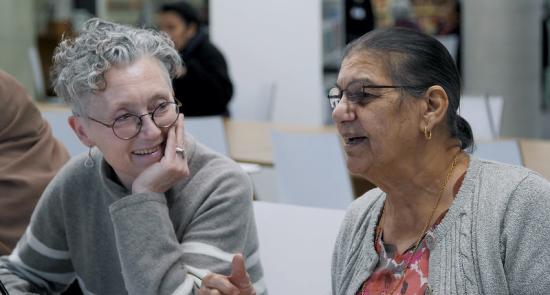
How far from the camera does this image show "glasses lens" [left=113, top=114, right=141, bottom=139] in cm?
202

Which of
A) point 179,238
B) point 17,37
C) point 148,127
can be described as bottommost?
point 17,37

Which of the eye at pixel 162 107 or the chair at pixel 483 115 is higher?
the eye at pixel 162 107

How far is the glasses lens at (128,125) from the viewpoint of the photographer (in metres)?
2.02

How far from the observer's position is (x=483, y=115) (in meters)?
4.84

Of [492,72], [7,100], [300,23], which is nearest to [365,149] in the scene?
[7,100]

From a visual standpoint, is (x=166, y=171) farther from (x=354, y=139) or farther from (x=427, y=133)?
(x=427, y=133)

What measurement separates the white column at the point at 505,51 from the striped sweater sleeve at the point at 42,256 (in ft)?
20.7

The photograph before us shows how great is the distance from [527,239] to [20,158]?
5.53 feet

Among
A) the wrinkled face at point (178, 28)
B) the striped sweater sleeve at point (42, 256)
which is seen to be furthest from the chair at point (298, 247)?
the wrinkled face at point (178, 28)

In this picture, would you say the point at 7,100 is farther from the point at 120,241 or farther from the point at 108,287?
the point at 120,241

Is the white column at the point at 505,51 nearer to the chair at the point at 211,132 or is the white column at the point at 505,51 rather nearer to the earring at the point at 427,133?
the chair at the point at 211,132

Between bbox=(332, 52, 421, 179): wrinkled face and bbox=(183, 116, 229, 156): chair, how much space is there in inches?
95.8

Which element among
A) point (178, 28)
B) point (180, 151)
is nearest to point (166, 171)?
point (180, 151)

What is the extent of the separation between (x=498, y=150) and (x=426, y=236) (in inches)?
61.6
